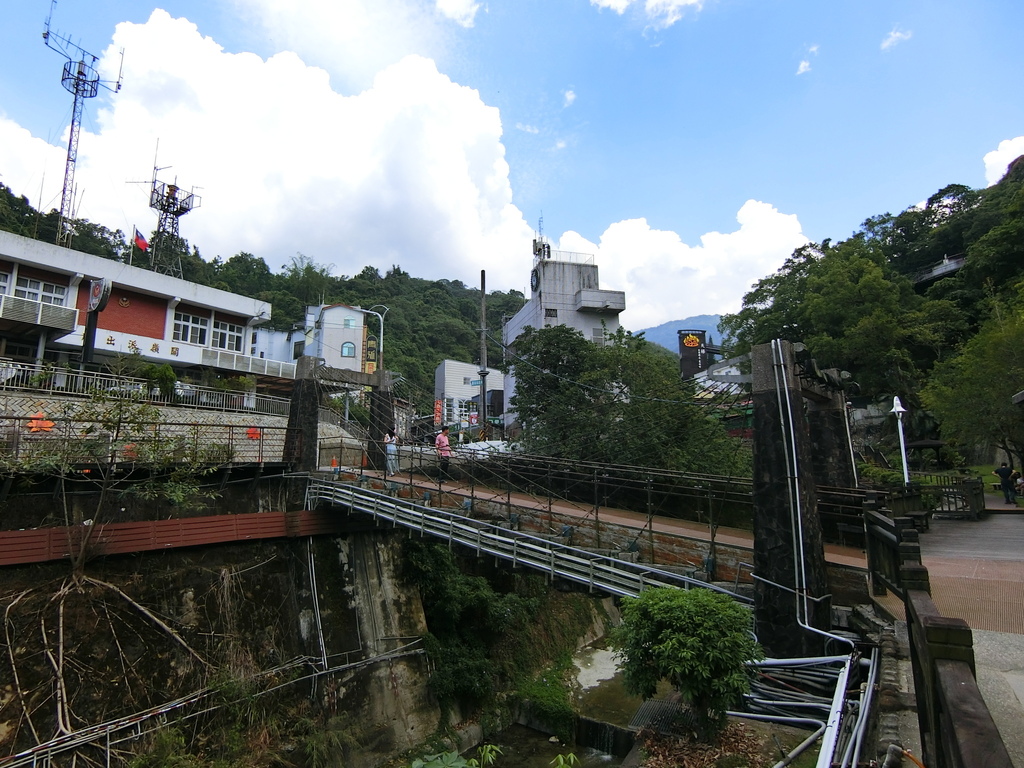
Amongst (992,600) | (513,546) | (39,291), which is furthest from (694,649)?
(39,291)

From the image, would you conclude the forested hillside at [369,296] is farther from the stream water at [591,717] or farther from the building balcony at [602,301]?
the stream water at [591,717]

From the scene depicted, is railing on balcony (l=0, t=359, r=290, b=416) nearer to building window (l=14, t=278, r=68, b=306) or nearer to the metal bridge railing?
the metal bridge railing

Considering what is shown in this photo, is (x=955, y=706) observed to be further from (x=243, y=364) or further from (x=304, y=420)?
(x=243, y=364)

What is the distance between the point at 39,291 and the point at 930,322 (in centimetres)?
3399

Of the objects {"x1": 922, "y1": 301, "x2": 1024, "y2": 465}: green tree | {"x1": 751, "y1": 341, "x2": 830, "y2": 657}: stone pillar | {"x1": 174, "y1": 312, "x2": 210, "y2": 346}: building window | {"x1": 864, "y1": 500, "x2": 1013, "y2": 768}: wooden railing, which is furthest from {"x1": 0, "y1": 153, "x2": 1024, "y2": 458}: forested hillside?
{"x1": 864, "y1": 500, "x2": 1013, "y2": 768}: wooden railing

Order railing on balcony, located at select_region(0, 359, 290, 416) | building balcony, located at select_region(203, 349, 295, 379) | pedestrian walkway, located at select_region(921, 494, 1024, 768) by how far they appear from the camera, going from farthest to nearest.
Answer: building balcony, located at select_region(203, 349, 295, 379) < railing on balcony, located at select_region(0, 359, 290, 416) < pedestrian walkway, located at select_region(921, 494, 1024, 768)

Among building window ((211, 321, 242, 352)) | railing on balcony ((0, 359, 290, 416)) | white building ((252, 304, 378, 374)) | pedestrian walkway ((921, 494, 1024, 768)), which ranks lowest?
pedestrian walkway ((921, 494, 1024, 768))

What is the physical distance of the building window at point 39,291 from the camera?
17766mm

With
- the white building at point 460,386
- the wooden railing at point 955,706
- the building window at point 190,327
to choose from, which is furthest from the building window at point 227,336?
the wooden railing at point 955,706

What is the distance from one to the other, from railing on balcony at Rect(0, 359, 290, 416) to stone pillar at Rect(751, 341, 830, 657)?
9.15 m

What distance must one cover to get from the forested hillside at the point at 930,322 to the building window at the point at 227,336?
77.7 ft

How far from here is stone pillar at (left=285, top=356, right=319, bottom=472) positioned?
38.0 feet

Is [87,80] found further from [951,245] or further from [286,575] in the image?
[951,245]

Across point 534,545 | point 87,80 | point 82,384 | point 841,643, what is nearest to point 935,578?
point 841,643
